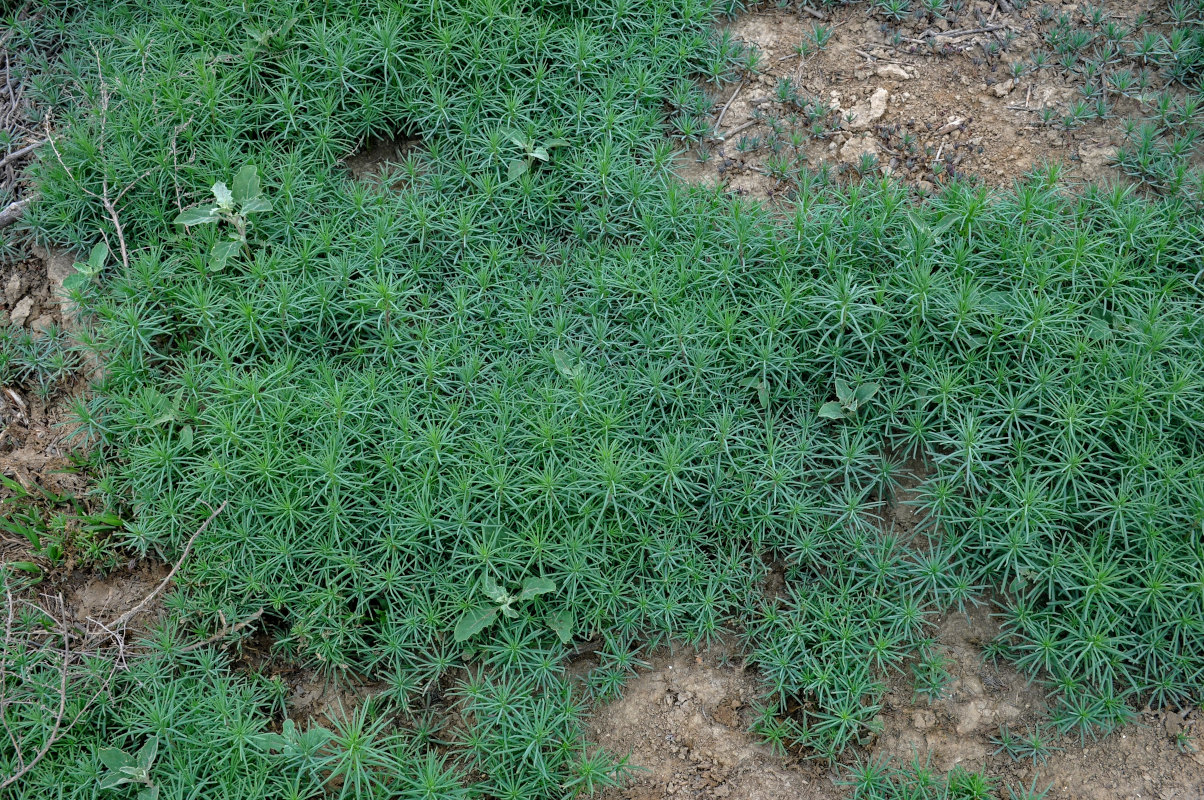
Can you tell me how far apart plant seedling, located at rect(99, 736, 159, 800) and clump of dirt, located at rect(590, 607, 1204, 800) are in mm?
1449

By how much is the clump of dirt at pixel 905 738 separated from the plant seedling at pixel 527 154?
2.12 m

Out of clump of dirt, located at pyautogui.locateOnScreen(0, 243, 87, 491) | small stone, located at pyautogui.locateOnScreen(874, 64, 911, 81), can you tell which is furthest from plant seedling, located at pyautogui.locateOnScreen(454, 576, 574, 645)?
small stone, located at pyautogui.locateOnScreen(874, 64, 911, 81)

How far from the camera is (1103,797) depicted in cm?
296

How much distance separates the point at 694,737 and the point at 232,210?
284 cm

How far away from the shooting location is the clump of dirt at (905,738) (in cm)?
299

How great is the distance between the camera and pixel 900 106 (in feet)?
13.8

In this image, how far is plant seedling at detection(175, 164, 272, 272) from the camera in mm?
3822

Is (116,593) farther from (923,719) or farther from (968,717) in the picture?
(968,717)

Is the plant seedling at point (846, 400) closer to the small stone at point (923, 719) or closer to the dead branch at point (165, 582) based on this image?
the small stone at point (923, 719)

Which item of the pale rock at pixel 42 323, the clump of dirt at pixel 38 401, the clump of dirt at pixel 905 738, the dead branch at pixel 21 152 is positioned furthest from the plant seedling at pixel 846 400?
the dead branch at pixel 21 152

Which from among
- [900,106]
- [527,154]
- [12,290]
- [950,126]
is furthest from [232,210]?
[950,126]

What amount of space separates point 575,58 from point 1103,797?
3.55 meters

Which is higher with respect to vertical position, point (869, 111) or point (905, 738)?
point (869, 111)

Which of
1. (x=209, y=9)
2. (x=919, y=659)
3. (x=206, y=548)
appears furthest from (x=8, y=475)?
(x=919, y=659)
